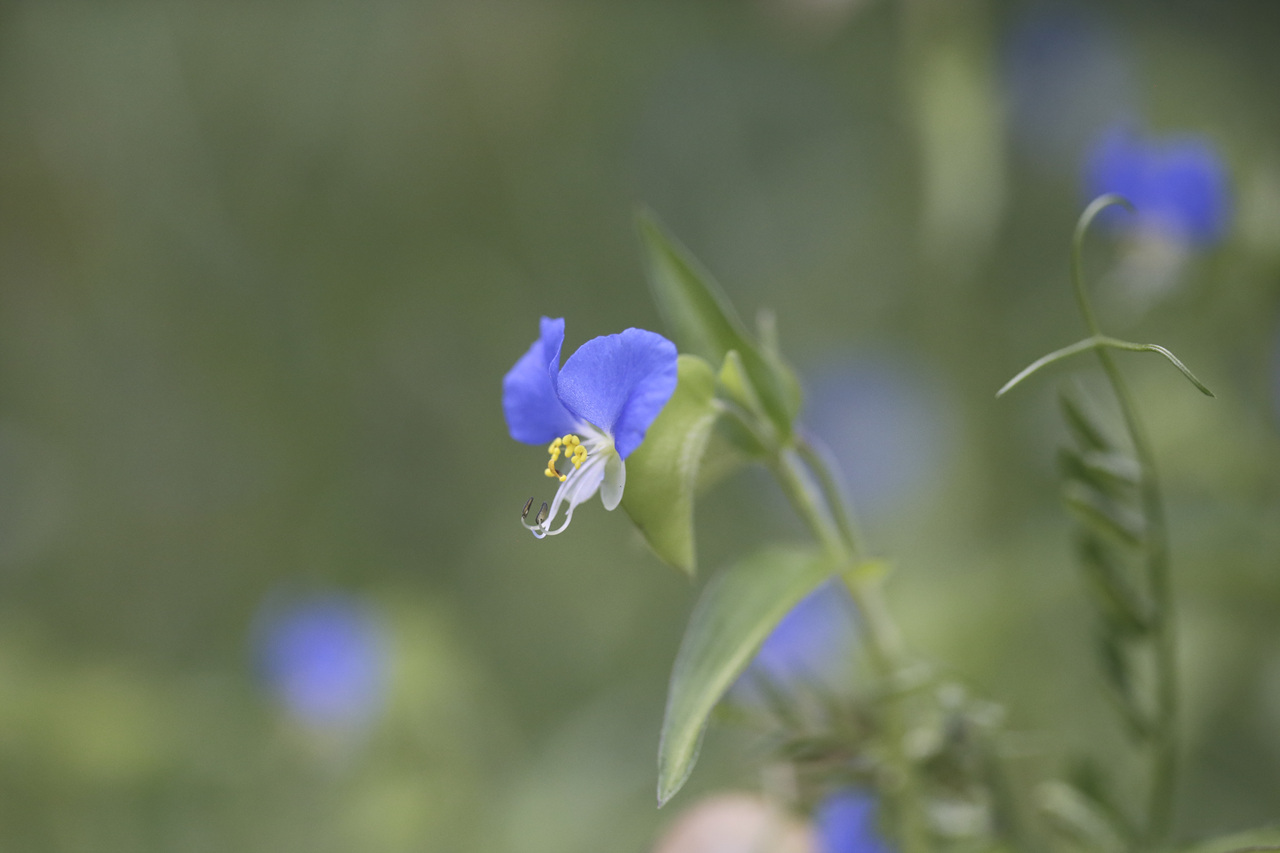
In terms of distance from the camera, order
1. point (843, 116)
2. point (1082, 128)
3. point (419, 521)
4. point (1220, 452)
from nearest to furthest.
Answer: point (1220, 452) → point (1082, 128) → point (419, 521) → point (843, 116)

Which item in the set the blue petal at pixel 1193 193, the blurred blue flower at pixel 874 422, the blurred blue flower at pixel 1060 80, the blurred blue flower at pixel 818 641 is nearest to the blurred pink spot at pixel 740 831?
the blurred blue flower at pixel 818 641

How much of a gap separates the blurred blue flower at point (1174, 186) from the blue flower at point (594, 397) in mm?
526

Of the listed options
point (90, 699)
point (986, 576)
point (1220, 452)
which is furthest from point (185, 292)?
point (1220, 452)

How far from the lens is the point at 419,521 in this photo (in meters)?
1.82

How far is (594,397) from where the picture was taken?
1.37 feet

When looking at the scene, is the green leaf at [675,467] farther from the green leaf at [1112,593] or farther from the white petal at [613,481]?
the green leaf at [1112,593]

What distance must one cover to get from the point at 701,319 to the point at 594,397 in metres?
0.06

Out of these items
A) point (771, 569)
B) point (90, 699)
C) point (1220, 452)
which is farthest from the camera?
point (90, 699)

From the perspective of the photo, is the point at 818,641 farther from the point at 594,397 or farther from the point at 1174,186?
the point at 594,397

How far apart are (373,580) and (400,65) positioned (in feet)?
3.31

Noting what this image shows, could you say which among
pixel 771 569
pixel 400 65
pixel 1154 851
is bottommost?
pixel 1154 851

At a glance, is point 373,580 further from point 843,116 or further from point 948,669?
point 948,669

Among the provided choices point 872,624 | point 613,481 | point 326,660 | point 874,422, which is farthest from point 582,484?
point 874,422

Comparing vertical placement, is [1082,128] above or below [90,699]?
above
